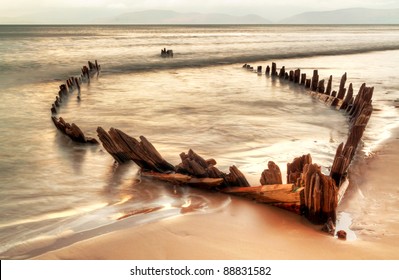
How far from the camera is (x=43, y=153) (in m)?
9.82

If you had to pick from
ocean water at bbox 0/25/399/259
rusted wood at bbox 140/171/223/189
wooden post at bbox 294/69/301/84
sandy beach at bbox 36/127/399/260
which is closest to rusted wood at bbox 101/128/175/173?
rusted wood at bbox 140/171/223/189

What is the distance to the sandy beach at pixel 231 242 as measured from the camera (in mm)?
4855

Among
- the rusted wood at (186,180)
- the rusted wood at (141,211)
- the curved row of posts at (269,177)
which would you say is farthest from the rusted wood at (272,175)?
the rusted wood at (141,211)

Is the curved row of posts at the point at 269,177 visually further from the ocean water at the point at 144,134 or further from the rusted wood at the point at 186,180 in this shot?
the ocean water at the point at 144,134

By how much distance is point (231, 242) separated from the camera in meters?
5.18

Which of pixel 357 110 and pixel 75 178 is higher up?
pixel 357 110

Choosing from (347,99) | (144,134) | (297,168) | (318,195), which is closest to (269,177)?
(297,168)

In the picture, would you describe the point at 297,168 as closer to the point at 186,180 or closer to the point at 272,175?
the point at 272,175

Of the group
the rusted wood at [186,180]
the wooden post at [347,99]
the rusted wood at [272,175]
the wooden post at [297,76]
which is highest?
the wooden post at [297,76]

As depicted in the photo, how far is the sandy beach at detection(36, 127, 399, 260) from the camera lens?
4.86 meters

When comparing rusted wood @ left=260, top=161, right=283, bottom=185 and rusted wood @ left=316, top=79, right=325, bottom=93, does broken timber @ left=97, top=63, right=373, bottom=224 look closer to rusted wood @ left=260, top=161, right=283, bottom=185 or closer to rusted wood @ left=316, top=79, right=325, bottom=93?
rusted wood @ left=260, top=161, right=283, bottom=185
